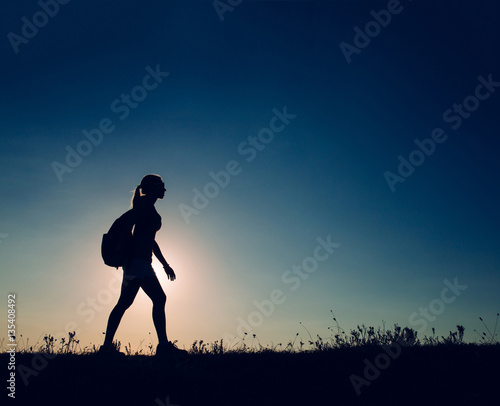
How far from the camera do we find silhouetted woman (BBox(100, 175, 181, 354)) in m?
5.58

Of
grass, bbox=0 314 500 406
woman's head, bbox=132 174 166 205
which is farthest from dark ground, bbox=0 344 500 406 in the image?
woman's head, bbox=132 174 166 205

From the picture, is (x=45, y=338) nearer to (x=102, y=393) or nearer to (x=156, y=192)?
(x=102, y=393)

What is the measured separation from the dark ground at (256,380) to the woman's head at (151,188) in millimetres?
2354

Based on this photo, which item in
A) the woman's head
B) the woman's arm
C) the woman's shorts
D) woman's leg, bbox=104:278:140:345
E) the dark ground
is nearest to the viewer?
the dark ground

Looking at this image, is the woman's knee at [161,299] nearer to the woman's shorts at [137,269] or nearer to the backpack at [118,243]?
the woman's shorts at [137,269]

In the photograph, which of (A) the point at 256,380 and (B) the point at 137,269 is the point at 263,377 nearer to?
(A) the point at 256,380

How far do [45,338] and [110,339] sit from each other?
4.56 ft

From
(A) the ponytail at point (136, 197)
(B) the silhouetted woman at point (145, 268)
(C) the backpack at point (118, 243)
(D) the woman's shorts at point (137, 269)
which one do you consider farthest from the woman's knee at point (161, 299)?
(A) the ponytail at point (136, 197)

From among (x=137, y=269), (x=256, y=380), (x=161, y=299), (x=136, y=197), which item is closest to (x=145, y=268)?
(x=137, y=269)

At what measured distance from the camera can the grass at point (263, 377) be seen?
167 inches

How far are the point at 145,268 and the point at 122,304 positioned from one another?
596 millimetres

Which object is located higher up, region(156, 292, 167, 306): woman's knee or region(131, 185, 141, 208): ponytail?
region(131, 185, 141, 208): ponytail

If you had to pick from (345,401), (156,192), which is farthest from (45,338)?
(345,401)

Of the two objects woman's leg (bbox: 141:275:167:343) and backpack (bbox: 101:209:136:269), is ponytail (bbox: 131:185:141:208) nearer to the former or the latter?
backpack (bbox: 101:209:136:269)
